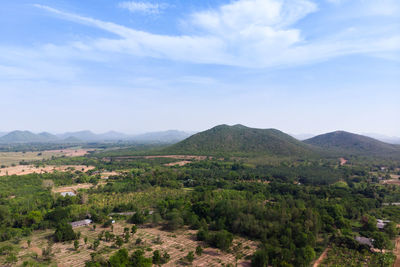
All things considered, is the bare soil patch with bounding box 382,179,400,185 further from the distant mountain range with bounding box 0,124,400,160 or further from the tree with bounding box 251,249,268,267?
the tree with bounding box 251,249,268,267

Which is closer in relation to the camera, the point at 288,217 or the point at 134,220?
the point at 288,217

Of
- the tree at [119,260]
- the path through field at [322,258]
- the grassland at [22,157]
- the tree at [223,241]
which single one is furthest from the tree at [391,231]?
the grassland at [22,157]

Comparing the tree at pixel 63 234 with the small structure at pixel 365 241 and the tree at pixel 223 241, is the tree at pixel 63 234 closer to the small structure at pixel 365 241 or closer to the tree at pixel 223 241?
the tree at pixel 223 241

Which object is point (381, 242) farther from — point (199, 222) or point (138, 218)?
point (138, 218)

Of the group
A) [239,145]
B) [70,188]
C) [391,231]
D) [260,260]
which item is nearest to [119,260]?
[260,260]

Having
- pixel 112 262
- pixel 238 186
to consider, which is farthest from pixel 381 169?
pixel 112 262

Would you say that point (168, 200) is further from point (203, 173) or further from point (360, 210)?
point (360, 210)
